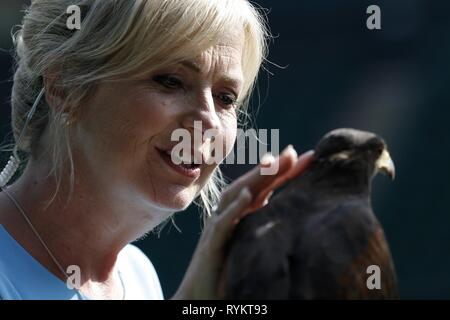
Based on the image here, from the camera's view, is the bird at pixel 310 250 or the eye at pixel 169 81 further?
the eye at pixel 169 81

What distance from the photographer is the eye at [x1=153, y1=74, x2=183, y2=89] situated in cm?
265

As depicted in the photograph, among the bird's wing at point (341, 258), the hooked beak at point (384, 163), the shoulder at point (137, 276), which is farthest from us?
the shoulder at point (137, 276)

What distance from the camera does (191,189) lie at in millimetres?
2736

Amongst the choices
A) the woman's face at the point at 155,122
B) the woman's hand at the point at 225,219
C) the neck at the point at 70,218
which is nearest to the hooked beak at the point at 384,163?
the woman's hand at the point at 225,219

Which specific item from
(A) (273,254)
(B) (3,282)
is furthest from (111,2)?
(A) (273,254)

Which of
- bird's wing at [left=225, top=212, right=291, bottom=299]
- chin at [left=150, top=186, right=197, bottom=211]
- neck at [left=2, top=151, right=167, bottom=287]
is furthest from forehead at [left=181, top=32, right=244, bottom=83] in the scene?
bird's wing at [left=225, top=212, right=291, bottom=299]

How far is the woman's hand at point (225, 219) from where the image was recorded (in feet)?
6.56

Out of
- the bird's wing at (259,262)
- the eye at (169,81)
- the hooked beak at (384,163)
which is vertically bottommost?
the bird's wing at (259,262)

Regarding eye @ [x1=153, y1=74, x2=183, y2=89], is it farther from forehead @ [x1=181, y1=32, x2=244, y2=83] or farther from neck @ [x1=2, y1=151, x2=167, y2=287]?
neck @ [x1=2, y1=151, x2=167, y2=287]

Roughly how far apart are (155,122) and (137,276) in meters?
0.97

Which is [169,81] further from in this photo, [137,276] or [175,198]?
[137,276]

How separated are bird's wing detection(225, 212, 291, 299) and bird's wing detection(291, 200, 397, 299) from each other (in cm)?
4

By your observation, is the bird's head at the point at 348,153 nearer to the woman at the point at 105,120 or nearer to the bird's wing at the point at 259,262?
the bird's wing at the point at 259,262
